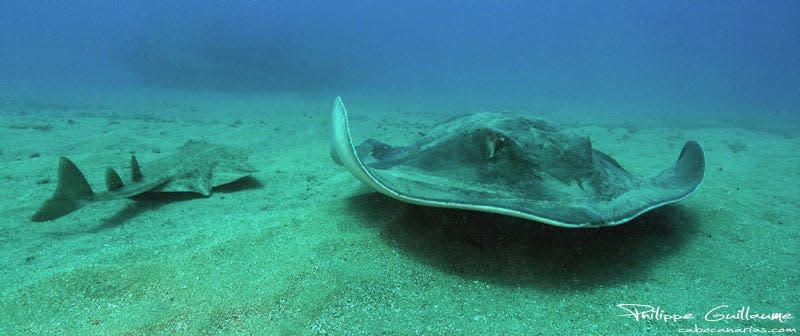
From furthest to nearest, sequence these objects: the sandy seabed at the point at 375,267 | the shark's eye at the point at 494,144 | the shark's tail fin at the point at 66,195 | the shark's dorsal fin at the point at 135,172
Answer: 1. the shark's dorsal fin at the point at 135,172
2. the shark's tail fin at the point at 66,195
3. the shark's eye at the point at 494,144
4. the sandy seabed at the point at 375,267

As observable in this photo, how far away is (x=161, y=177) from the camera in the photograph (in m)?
3.84

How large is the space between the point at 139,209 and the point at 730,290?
4.73 m

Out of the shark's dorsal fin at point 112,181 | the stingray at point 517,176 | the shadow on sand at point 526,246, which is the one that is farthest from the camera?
the shark's dorsal fin at point 112,181

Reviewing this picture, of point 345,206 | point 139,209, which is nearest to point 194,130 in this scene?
point 139,209

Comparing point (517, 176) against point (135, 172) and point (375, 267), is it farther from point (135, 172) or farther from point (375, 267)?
point (135, 172)

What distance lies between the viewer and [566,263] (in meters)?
2.49

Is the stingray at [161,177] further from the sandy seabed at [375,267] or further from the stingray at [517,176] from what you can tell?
the stingray at [517,176]

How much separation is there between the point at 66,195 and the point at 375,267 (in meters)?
2.69

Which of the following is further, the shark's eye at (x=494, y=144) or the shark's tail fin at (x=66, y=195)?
the shark's tail fin at (x=66, y=195)

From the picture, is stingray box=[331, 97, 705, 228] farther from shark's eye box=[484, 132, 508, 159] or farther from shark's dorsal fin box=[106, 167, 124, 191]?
shark's dorsal fin box=[106, 167, 124, 191]

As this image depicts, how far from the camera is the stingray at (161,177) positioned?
3.01 metres
